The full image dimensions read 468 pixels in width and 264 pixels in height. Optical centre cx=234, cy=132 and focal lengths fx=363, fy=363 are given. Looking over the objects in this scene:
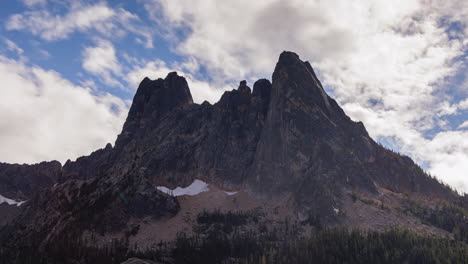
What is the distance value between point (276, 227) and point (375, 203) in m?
51.2

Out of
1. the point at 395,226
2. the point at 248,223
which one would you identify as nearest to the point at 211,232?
the point at 248,223

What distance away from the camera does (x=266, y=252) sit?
142 metres

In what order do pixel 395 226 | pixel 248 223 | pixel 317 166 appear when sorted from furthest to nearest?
pixel 317 166 < pixel 248 223 < pixel 395 226

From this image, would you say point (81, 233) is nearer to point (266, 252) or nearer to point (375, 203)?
point (266, 252)

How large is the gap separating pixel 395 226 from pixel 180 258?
298ft

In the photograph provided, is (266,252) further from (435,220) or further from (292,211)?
(435,220)

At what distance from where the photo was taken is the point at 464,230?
155375mm

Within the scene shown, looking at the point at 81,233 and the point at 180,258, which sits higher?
the point at 81,233

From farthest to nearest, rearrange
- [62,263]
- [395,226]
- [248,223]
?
[248,223], [395,226], [62,263]

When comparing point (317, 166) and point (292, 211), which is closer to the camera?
point (292, 211)

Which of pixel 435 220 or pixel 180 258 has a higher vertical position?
pixel 435 220

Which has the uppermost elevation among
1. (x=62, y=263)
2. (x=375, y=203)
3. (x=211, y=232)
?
(x=375, y=203)

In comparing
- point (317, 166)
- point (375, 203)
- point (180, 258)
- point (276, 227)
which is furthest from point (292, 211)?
point (180, 258)

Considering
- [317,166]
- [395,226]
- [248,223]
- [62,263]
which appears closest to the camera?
[62,263]
